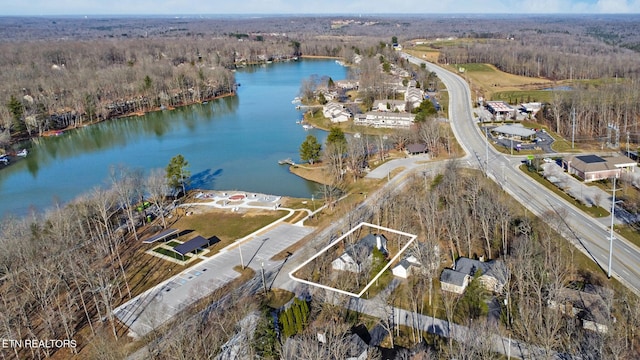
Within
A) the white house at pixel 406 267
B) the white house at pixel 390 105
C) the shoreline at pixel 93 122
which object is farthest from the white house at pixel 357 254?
the shoreline at pixel 93 122

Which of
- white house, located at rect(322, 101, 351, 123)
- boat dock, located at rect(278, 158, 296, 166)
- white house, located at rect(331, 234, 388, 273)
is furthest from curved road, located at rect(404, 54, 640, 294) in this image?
boat dock, located at rect(278, 158, 296, 166)

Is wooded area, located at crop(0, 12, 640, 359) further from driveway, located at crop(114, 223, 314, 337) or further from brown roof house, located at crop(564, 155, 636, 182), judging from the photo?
brown roof house, located at crop(564, 155, 636, 182)

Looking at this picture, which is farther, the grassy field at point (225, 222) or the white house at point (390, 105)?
the white house at point (390, 105)

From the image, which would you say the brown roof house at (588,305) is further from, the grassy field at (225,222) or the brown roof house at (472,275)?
the grassy field at (225,222)

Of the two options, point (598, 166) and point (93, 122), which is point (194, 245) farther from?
point (93, 122)

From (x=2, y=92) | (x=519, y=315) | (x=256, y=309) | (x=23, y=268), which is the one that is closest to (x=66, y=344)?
(x=23, y=268)

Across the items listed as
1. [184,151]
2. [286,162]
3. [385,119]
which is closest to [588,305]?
[286,162]

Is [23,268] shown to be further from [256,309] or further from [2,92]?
[2,92]
